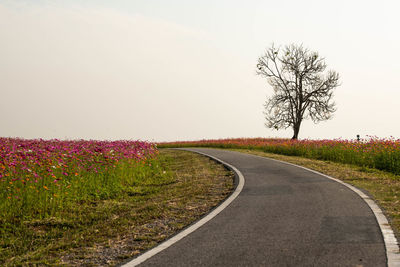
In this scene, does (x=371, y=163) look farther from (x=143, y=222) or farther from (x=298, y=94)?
(x=298, y=94)

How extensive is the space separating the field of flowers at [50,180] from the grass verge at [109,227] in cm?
43

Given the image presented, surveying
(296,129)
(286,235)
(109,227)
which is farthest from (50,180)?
(296,129)

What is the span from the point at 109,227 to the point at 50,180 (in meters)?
3.50

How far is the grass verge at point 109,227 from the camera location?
5.12m

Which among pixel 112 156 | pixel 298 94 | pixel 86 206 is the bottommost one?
pixel 86 206

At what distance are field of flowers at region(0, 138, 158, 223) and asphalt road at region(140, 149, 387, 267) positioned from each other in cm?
400

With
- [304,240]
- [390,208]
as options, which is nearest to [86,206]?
[304,240]

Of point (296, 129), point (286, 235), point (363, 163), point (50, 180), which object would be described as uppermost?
point (296, 129)

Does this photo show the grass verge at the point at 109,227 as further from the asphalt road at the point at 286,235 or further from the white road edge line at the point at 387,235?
the white road edge line at the point at 387,235

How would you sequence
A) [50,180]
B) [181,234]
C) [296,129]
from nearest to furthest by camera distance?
[181,234]
[50,180]
[296,129]

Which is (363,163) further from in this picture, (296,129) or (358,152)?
(296,129)

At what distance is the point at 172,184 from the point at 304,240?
22.5ft

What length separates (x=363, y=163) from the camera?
17234 mm

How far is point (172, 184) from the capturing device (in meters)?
11.8
